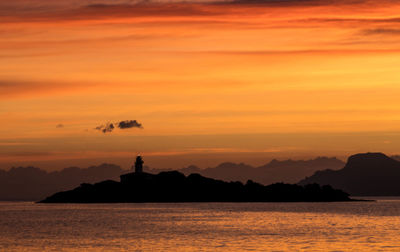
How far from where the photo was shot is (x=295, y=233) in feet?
405

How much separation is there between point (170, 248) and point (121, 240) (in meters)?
16.1

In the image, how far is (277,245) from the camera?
97875mm

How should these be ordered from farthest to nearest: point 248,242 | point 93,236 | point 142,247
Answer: point 93,236 < point 248,242 < point 142,247

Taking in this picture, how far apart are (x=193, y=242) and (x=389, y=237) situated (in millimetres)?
30291

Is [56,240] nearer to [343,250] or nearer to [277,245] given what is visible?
[277,245]

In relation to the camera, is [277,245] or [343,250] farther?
[277,245]

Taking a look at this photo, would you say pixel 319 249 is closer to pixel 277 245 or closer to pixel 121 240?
pixel 277 245

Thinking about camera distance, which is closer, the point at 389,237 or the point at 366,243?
the point at 366,243

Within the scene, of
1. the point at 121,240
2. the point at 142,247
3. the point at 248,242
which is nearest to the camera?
the point at 142,247

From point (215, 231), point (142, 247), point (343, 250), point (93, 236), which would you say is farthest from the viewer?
→ point (215, 231)

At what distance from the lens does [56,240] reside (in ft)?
366

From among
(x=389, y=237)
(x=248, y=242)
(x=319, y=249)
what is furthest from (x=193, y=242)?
(x=389, y=237)

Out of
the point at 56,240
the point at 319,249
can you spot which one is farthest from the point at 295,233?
the point at 56,240

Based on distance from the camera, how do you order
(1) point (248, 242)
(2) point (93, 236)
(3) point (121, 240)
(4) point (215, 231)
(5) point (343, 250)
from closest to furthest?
(5) point (343, 250) < (1) point (248, 242) < (3) point (121, 240) < (2) point (93, 236) < (4) point (215, 231)
